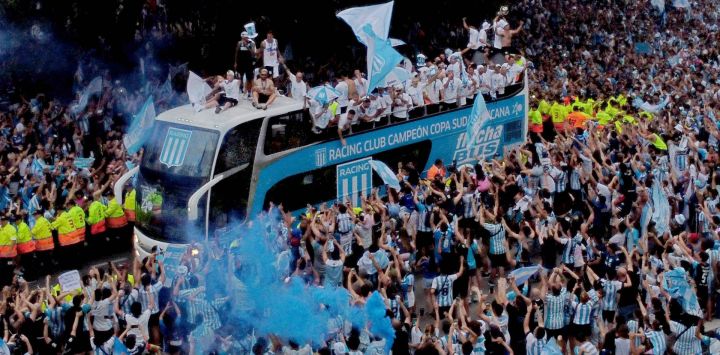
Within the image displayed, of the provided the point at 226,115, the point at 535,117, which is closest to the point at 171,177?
the point at 226,115

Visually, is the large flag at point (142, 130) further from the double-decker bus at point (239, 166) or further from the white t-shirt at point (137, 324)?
the white t-shirt at point (137, 324)

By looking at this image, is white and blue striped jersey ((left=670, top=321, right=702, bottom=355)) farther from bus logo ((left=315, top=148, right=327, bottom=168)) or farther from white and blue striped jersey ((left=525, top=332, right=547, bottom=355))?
bus logo ((left=315, top=148, right=327, bottom=168))

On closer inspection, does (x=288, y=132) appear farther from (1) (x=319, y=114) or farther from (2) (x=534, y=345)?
(2) (x=534, y=345)

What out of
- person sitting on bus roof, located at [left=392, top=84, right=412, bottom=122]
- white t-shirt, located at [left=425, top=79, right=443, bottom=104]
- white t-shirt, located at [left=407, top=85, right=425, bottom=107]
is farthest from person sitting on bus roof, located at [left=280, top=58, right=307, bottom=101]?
white t-shirt, located at [left=425, top=79, right=443, bottom=104]

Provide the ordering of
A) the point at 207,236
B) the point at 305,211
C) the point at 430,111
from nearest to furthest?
the point at 207,236 → the point at 305,211 → the point at 430,111

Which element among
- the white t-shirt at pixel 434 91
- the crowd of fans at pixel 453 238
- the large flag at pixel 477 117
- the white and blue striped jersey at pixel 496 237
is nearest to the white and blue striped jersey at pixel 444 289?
the crowd of fans at pixel 453 238

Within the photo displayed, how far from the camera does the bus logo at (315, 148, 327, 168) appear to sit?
17734 millimetres

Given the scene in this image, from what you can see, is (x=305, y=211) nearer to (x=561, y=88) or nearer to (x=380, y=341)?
(x=380, y=341)

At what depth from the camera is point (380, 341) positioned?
38.5ft

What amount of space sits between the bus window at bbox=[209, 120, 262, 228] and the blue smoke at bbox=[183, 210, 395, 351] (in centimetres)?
189

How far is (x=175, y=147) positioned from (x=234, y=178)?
0.96 meters

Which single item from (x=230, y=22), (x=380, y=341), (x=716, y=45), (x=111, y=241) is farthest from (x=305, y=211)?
(x=716, y=45)

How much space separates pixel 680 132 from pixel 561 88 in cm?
556

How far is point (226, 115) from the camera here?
16828 millimetres
